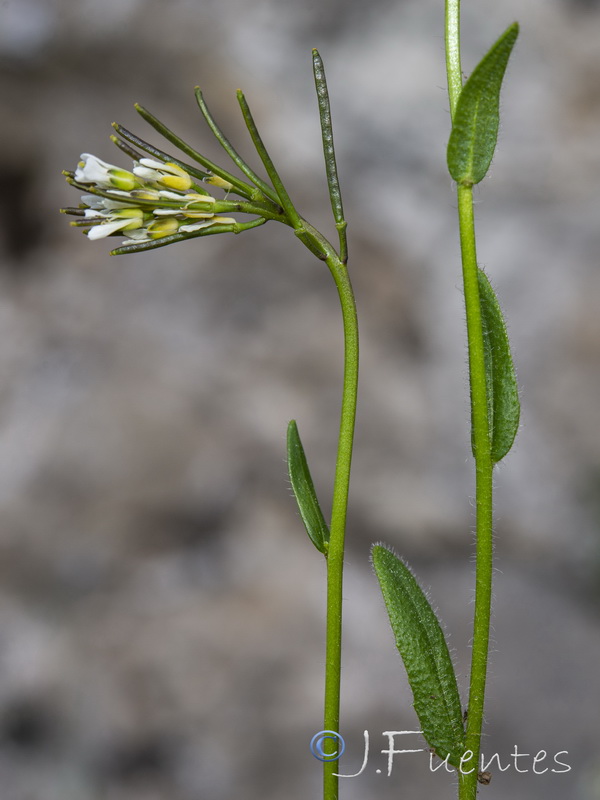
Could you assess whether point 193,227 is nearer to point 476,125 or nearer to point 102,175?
point 102,175

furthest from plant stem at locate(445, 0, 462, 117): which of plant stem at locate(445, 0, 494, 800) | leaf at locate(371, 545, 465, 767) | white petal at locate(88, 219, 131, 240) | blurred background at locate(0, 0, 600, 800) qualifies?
blurred background at locate(0, 0, 600, 800)

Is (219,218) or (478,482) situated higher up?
(219,218)

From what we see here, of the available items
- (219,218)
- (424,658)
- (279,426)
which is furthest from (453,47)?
(279,426)

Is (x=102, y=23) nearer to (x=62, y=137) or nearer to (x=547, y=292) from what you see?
(x=62, y=137)

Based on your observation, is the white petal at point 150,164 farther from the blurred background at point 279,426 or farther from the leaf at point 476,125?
the blurred background at point 279,426

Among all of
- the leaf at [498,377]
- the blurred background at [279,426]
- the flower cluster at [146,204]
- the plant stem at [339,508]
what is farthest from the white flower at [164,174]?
the blurred background at [279,426]
